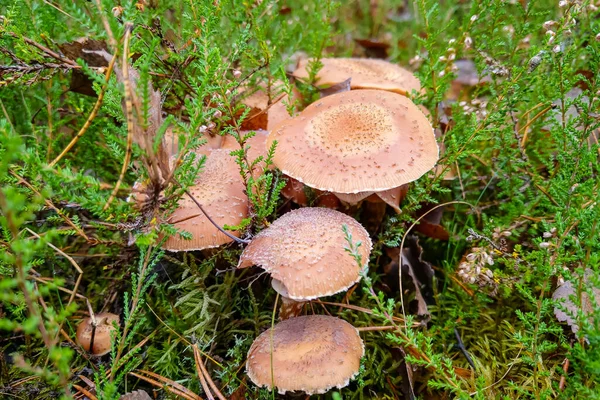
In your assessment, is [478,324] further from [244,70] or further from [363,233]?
[244,70]

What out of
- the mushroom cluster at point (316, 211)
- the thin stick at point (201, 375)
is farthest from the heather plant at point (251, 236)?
the mushroom cluster at point (316, 211)

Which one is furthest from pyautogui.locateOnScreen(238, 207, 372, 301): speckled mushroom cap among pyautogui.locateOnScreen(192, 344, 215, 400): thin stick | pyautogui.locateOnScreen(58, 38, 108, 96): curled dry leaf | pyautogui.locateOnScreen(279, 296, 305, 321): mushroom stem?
pyautogui.locateOnScreen(58, 38, 108, 96): curled dry leaf

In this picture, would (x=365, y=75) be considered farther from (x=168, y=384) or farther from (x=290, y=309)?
(x=168, y=384)

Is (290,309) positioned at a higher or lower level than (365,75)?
lower

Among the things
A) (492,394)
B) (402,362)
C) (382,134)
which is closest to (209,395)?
(402,362)

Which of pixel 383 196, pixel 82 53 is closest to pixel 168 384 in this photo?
pixel 383 196

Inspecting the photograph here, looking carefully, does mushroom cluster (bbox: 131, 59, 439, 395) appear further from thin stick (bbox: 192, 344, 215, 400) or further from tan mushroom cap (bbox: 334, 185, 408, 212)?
thin stick (bbox: 192, 344, 215, 400)

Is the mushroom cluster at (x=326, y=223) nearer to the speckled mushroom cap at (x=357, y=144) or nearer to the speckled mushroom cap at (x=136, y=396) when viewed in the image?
the speckled mushroom cap at (x=357, y=144)
